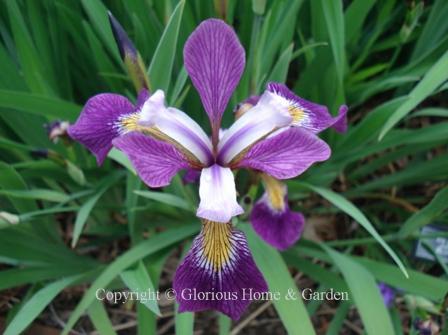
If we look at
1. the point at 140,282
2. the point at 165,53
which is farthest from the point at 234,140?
the point at 140,282

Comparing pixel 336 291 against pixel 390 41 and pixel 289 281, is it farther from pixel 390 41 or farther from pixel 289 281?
pixel 390 41

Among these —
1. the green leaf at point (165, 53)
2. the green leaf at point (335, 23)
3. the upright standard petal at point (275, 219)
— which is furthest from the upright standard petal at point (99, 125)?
the green leaf at point (335, 23)

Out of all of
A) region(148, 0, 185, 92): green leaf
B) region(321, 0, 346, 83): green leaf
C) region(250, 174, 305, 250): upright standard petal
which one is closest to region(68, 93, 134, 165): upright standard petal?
region(148, 0, 185, 92): green leaf

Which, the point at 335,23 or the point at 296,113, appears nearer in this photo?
the point at 296,113

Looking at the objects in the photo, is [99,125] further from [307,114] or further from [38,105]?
[307,114]

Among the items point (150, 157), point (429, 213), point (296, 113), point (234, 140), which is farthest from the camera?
point (429, 213)

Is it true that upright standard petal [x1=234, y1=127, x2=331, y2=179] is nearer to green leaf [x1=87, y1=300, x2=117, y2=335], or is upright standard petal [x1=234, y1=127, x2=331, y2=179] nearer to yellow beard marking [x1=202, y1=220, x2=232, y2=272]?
yellow beard marking [x1=202, y1=220, x2=232, y2=272]
